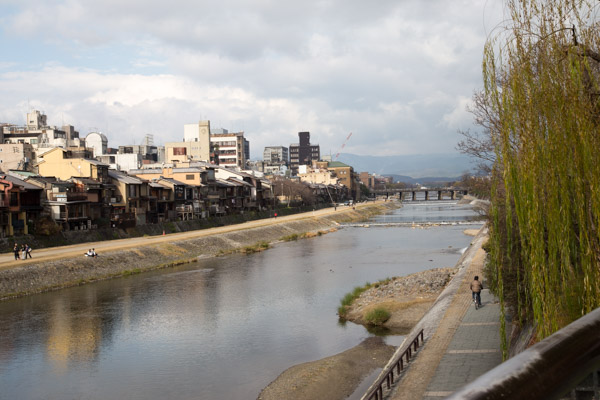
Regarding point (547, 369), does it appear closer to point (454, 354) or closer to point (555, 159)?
point (555, 159)

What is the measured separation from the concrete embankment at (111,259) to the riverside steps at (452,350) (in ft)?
80.8

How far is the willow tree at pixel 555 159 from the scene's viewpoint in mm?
5820

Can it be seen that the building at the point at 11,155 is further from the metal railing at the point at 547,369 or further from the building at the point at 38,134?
the metal railing at the point at 547,369

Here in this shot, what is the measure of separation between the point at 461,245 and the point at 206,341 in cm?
3827

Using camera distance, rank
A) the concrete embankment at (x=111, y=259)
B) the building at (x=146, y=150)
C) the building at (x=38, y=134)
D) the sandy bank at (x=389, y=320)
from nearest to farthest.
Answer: the sandy bank at (x=389, y=320) → the concrete embankment at (x=111, y=259) → the building at (x=38, y=134) → the building at (x=146, y=150)

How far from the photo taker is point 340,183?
18338cm

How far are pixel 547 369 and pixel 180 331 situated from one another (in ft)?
80.6

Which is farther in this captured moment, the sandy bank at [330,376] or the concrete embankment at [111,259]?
the concrete embankment at [111,259]

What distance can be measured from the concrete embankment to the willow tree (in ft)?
108

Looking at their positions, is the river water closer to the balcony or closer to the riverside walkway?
the riverside walkway

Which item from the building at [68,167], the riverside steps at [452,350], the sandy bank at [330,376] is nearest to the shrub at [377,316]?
the riverside steps at [452,350]

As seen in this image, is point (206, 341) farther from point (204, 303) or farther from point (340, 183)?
point (340, 183)

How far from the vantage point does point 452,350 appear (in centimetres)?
1662

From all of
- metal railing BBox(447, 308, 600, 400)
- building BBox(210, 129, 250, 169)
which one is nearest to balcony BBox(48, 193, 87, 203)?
metal railing BBox(447, 308, 600, 400)
